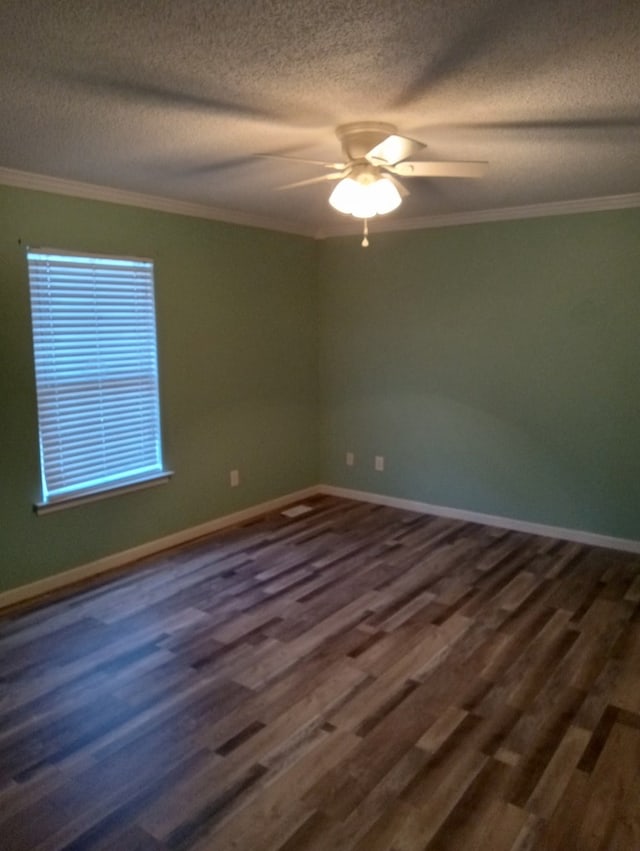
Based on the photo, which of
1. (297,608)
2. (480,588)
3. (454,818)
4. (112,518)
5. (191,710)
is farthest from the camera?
(112,518)

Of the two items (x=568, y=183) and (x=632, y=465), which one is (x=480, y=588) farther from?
(x=568, y=183)

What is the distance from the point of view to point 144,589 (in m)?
3.64

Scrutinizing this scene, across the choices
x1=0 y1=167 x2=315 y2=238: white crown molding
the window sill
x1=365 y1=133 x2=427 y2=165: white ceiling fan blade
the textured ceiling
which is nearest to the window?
the window sill

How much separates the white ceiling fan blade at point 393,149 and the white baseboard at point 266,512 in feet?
9.59

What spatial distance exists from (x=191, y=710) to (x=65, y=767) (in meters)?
0.50

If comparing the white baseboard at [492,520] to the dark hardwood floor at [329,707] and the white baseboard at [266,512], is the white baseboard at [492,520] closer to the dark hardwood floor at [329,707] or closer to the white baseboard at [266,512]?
the white baseboard at [266,512]

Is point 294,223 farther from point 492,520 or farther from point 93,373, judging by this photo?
point 492,520

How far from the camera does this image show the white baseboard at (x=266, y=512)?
362 cm

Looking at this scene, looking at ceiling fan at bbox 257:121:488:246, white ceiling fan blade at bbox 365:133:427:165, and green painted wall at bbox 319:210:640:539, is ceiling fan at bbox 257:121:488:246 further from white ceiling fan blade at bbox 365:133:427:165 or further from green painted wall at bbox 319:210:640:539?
green painted wall at bbox 319:210:640:539

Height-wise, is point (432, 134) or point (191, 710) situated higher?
point (432, 134)

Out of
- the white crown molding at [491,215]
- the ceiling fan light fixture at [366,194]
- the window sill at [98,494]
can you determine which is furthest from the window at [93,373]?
the white crown molding at [491,215]

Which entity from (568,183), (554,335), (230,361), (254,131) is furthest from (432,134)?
(230,361)

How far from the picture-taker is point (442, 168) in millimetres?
2590

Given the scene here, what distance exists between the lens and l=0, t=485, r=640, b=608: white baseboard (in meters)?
3.62
